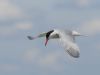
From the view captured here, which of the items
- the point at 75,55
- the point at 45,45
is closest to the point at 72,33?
the point at 45,45

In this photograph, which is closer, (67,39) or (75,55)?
(75,55)

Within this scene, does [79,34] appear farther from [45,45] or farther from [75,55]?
[75,55]

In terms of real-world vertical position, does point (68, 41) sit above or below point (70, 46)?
above

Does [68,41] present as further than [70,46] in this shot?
Yes

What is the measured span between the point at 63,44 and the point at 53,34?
420 centimetres

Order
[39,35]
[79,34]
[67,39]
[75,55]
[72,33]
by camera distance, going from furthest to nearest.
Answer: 1. [39,35]
2. [79,34]
3. [72,33]
4. [67,39]
5. [75,55]

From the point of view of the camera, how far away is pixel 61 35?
18625mm

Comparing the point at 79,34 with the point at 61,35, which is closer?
the point at 61,35

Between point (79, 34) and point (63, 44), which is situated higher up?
point (79, 34)

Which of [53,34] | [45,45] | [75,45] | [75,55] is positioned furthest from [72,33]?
[75,55]

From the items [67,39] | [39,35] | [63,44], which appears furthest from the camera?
[39,35]

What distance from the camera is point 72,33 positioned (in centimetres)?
2019

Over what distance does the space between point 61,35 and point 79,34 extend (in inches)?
124

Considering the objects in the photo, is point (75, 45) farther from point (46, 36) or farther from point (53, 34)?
point (46, 36)
